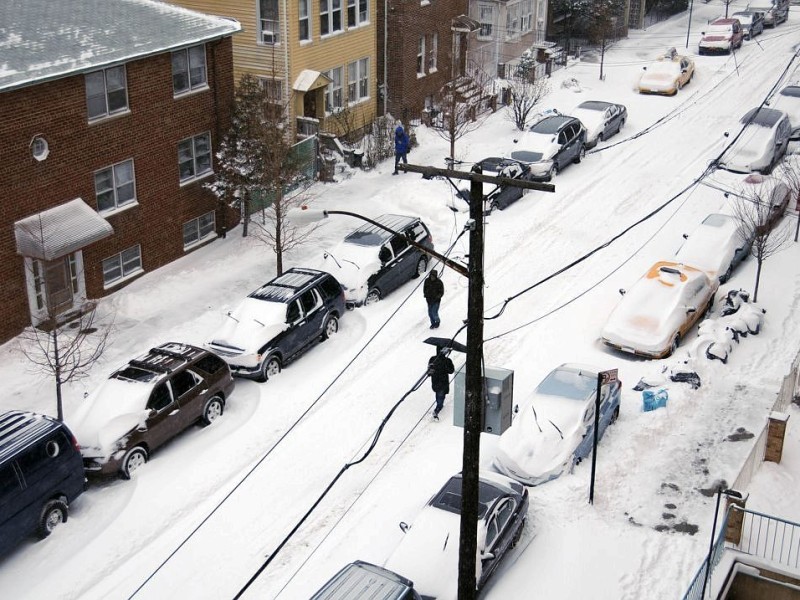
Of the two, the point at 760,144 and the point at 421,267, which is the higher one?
the point at 760,144

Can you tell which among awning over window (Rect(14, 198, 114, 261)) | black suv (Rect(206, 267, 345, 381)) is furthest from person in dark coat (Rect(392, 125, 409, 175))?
awning over window (Rect(14, 198, 114, 261))

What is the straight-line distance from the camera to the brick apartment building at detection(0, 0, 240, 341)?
23.3m

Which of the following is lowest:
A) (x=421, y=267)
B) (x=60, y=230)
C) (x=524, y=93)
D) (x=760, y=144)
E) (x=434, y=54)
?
(x=421, y=267)

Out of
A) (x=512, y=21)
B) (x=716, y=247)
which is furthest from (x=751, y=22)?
(x=716, y=247)

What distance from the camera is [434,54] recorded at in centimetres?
4206

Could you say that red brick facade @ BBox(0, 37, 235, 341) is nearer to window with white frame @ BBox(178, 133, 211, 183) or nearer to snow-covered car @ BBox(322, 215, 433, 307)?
window with white frame @ BBox(178, 133, 211, 183)

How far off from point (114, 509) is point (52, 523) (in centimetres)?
106

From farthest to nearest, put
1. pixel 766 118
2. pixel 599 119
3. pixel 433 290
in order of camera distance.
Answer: pixel 599 119
pixel 766 118
pixel 433 290

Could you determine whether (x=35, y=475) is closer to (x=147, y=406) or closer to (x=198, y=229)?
(x=147, y=406)

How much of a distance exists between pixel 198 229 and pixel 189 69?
14.9 ft

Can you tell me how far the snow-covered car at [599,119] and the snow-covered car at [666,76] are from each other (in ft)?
15.9

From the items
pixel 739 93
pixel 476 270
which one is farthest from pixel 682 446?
pixel 739 93

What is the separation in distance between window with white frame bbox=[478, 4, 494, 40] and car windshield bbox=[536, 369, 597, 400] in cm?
2853

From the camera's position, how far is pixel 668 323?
76.8 feet
